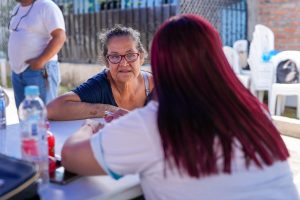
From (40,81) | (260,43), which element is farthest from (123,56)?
(260,43)

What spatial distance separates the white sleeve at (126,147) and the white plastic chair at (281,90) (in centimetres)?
412

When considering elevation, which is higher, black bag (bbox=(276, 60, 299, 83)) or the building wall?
the building wall

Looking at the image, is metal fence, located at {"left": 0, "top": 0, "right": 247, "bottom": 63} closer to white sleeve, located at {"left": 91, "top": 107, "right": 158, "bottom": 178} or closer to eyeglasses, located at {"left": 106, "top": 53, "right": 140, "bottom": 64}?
eyeglasses, located at {"left": 106, "top": 53, "right": 140, "bottom": 64}

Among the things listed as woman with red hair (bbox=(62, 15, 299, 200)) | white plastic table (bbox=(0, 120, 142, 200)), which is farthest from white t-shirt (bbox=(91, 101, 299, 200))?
white plastic table (bbox=(0, 120, 142, 200))

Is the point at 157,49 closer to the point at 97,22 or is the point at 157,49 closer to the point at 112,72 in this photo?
the point at 112,72

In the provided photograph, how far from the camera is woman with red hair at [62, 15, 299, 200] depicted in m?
1.10

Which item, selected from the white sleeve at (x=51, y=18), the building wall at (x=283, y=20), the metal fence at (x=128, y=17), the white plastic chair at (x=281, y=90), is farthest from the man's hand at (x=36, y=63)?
the building wall at (x=283, y=20)

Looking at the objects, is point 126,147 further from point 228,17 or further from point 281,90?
point 228,17

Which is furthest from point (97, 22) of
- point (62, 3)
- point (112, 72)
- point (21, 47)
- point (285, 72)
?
point (112, 72)

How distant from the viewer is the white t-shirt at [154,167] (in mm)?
1117

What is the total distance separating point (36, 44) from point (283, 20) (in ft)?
14.3

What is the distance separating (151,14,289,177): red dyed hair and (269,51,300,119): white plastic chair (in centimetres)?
401

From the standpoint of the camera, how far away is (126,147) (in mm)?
1113

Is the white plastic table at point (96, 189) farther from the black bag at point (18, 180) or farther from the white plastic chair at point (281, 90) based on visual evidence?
the white plastic chair at point (281, 90)
